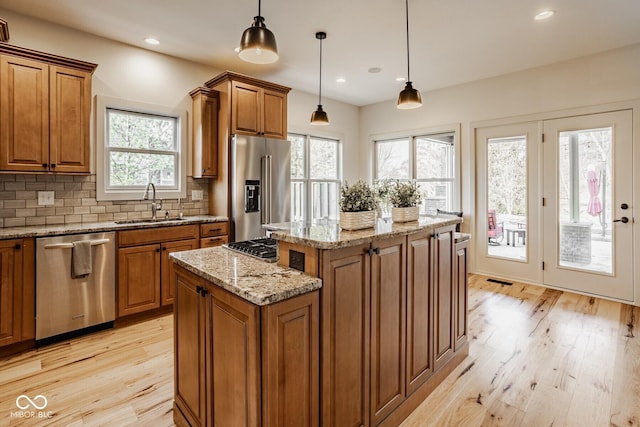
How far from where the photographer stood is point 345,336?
1.53 metres

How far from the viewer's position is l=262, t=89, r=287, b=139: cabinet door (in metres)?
4.16

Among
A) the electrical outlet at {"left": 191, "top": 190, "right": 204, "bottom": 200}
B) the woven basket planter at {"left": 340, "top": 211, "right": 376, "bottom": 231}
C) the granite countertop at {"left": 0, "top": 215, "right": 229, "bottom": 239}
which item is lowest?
the granite countertop at {"left": 0, "top": 215, "right": 229, "bottom": 239}

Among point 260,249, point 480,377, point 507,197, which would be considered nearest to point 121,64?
point 260,249

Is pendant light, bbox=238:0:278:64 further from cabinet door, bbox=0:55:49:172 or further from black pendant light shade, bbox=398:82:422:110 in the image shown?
cabinet door, bbox=0:55:49:172

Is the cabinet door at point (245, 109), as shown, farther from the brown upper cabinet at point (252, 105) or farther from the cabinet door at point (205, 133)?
the cabinet door at point (205, 133)

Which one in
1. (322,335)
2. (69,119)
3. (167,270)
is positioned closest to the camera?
(322,335)

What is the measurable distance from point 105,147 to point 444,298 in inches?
143

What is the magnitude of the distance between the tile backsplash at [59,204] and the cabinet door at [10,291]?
1.99 ft

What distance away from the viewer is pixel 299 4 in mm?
2883

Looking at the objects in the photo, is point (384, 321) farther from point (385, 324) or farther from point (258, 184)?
point (258, 184)

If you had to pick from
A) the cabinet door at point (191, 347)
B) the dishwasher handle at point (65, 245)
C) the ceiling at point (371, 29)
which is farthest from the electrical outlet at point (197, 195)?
the cabinet door at point (191, 347)

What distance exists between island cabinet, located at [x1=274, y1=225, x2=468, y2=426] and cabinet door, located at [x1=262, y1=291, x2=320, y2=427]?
0.21 ft

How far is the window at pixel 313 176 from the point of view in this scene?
216 inches

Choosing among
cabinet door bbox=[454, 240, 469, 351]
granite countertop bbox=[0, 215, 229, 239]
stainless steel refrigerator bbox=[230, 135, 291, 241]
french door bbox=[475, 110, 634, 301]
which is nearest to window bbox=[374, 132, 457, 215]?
french door bbox=[475, 110, 634, 301]
